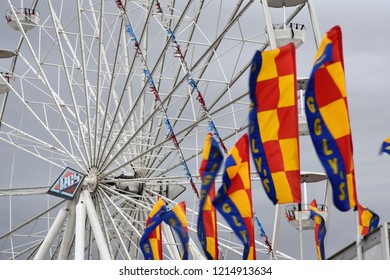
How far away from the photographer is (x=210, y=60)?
2522 centimetres

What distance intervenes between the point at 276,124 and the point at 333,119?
1.39m

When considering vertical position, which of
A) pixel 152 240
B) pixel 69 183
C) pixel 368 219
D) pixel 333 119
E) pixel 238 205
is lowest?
pixel 152 240

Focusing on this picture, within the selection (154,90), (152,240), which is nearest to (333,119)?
(152,240)

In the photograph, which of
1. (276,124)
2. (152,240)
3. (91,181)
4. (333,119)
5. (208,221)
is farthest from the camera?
(91,181)

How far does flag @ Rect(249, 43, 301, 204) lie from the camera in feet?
47.8

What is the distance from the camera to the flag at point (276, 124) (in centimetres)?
1456

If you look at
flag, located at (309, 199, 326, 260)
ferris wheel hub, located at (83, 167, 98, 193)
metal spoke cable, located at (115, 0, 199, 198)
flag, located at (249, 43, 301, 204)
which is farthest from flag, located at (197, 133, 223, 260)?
ferris wheel hub, located at (83, 167, 98, 193)

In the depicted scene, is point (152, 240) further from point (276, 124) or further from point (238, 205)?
point (276, 124)

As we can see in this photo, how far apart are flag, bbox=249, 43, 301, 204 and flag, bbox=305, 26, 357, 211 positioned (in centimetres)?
95

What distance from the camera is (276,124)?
48.7 ft

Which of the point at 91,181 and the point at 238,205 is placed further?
the point at 91,181

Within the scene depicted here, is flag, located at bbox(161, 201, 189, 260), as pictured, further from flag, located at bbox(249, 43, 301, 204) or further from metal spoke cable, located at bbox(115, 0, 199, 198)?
flag, located at bbox(249, 43, 301, 204)

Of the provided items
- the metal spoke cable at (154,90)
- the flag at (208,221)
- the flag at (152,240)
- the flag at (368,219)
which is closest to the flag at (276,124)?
the flag at (208,221)
